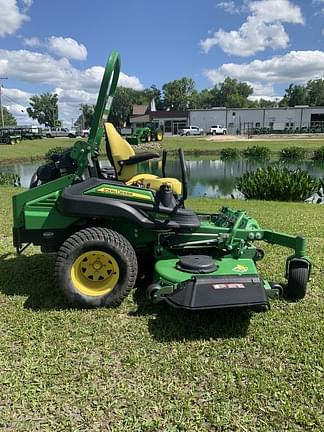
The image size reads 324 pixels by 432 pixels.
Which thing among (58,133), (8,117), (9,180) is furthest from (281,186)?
(8,117)

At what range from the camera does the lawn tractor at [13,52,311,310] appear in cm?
332

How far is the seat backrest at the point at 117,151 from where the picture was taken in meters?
3.99

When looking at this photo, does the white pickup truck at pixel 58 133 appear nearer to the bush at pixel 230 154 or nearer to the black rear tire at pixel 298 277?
the bush at pixel 230 154

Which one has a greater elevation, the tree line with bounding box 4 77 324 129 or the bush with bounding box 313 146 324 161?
the tree line with bounding box 4 77 324 129

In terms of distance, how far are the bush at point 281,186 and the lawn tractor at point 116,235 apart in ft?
22.8

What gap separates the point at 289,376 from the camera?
2.55m

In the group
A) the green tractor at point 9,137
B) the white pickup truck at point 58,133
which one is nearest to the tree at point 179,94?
the white pickup truck at point 58,133

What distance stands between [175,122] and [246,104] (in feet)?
132

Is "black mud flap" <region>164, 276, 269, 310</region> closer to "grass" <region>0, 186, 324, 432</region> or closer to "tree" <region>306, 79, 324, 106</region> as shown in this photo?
"grass" <region>0, 186, 324, 432</region>

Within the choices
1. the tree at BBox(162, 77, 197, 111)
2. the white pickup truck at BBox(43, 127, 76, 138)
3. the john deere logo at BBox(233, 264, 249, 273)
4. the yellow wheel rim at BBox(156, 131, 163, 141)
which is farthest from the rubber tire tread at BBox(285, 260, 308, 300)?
the tree at BBox(162, 77, 197, 111)

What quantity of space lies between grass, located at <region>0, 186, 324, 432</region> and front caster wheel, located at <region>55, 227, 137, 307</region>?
131mm


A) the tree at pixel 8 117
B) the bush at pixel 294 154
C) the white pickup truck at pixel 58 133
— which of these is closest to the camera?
the bush at pixel 294 154

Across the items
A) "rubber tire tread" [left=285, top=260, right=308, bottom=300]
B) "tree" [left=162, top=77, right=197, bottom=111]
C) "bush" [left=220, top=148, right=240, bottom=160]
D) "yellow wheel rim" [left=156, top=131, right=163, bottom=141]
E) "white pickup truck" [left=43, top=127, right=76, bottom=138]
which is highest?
"tree" [left=162, top=77, right=197, bottom=111]

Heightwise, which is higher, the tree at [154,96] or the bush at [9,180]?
the tree at [154,96]
